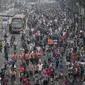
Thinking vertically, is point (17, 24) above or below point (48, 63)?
above

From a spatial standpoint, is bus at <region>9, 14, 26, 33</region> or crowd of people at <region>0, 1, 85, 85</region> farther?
bus at <region>9, 14, 26, 33</region>

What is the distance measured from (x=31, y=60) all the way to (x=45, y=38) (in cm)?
1125

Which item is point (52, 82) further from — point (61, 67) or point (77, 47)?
point (77, 47)

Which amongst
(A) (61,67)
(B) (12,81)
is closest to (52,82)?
(B) (12,81)

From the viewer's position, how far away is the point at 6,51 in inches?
1484

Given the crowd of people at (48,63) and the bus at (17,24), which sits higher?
the bus at (17,24)

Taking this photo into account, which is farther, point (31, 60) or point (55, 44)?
point (55, 44)

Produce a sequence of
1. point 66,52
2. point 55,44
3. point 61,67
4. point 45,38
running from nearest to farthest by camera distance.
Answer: point 61,67 → point 66,52 → point 55,44 → point 45,38

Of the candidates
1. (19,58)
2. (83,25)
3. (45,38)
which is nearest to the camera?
(19,58)

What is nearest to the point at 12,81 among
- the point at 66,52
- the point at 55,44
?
the point at 66,52

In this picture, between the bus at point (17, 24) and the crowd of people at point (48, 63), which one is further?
Result: the bus at point (17, 24)

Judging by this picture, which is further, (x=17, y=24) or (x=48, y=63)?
(x=17, y=24)

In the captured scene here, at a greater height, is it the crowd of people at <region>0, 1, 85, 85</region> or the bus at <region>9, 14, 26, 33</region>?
the bus at <region>9, 14, 26, 33</region>

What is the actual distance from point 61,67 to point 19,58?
4.15m
